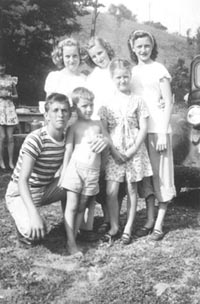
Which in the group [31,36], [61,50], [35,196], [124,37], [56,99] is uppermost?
[124,37]

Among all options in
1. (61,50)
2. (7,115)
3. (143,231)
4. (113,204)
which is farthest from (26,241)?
(7,115)

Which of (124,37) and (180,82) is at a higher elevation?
(124,37)

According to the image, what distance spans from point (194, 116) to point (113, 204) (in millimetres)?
1595

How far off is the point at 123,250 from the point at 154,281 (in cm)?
69

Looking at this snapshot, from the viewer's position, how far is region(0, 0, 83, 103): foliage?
15.8 metres

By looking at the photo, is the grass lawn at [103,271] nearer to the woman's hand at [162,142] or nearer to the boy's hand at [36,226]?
the boy's hand at [36,226]

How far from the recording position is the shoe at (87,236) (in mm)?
3936

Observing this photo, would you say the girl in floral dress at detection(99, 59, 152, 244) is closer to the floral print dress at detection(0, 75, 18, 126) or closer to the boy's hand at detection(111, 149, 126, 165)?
the boy's hand at detection(111, 149, 126, 165)

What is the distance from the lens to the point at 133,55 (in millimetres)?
4191

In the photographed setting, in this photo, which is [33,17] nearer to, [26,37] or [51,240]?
[26,37]

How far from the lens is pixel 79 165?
3.64 meters

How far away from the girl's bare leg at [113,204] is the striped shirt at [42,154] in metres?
0.47

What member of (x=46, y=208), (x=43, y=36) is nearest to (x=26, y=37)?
(x=43, y=36)

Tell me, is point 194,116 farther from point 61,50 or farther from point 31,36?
point 31,36
